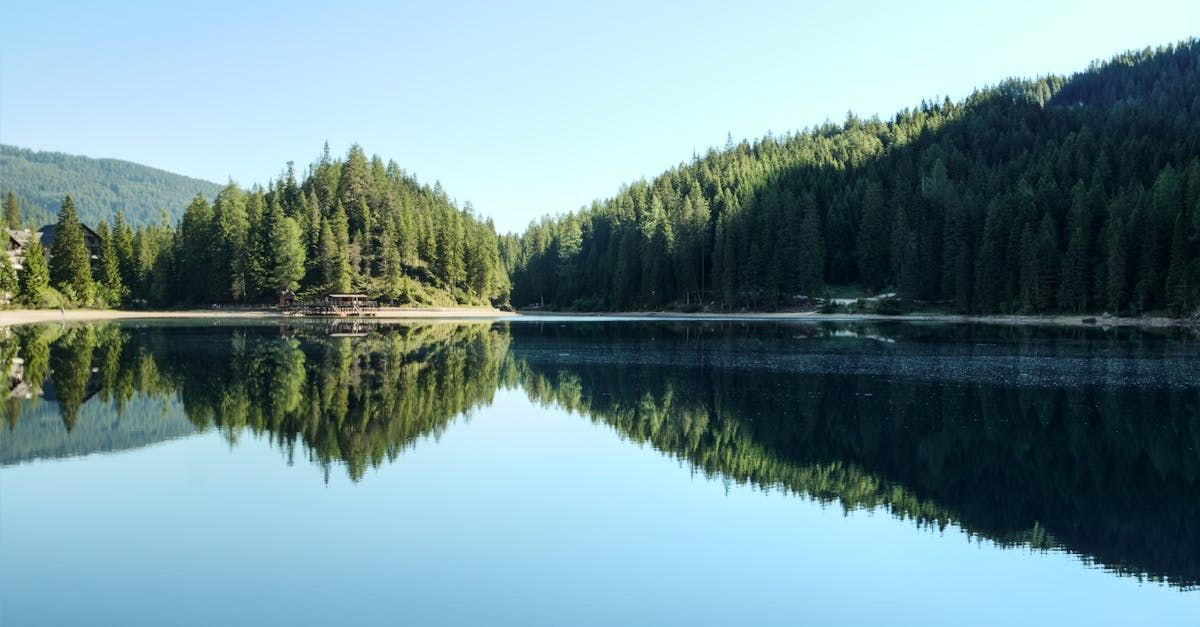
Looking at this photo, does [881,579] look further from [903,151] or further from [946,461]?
[903,151]

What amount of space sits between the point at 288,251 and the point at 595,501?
334 ft

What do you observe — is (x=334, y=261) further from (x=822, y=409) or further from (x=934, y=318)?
(x=822, y=409)

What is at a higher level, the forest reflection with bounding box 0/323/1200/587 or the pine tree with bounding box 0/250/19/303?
the pine tree with bounding box 0/250/19/303

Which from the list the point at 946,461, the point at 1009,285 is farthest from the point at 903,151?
the point at 946,461

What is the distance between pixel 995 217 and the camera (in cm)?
9388

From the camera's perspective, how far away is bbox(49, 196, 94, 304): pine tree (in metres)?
97.9

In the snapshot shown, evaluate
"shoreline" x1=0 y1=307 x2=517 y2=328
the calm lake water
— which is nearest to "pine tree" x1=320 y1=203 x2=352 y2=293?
"shoreline" x1=0 y1=307 x2=517 y2=328

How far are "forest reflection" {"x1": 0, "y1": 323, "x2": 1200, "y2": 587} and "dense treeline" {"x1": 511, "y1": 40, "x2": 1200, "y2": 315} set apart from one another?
101 feet

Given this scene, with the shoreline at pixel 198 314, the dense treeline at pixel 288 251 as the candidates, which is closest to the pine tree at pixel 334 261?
the dense treeline at pixel 288 251

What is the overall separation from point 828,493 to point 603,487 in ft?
14.4

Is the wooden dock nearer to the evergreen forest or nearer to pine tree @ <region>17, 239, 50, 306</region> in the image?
the evergreen forest

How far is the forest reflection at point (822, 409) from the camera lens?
16.5 metres

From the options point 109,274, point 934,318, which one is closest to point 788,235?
point 934,318

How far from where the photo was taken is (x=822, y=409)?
2727cm
